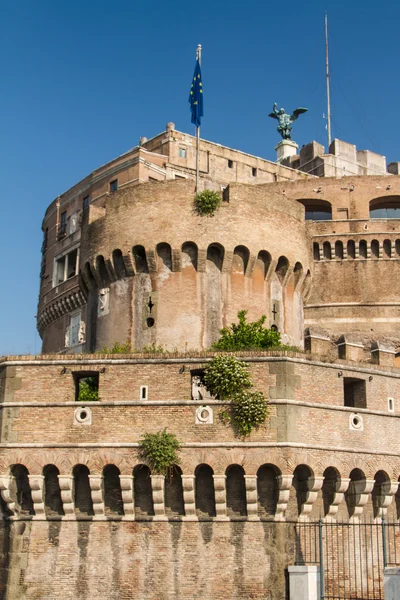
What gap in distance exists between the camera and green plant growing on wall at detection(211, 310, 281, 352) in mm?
27125

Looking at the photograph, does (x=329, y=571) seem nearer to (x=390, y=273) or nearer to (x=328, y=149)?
(x=390, y=273)

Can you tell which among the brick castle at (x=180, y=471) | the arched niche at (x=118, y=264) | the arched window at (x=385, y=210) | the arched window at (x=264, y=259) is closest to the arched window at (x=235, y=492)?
the brick castle at (x=180, y=471)

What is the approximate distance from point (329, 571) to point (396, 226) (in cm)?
2287

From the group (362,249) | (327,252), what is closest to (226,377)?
(327,252)

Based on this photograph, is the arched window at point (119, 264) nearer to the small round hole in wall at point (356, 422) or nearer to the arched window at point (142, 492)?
the arched window at point (142, 492)

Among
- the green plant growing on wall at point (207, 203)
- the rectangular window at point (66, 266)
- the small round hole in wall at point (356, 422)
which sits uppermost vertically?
the rectangular window at point (66, 266)

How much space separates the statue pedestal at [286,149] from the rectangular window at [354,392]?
40.7m

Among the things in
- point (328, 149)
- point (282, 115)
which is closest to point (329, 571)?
point (328, 149)

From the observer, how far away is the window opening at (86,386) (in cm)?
2517

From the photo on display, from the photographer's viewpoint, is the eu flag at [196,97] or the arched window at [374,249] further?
the arched window at [374,249]

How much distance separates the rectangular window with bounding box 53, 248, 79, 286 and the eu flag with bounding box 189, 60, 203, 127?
18.0 metres

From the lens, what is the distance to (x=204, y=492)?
2409 cm

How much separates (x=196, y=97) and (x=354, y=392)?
15026 mm

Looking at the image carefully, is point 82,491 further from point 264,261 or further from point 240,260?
point 264,261
